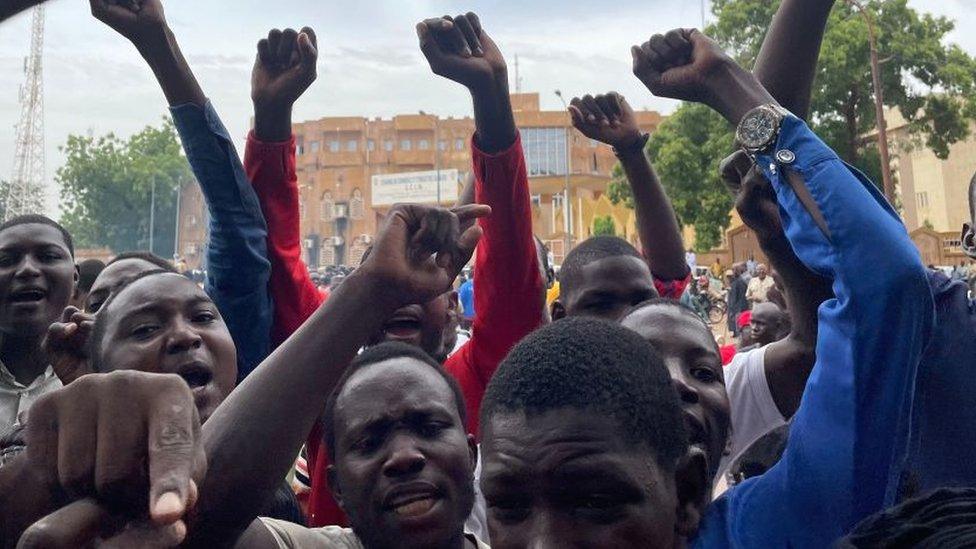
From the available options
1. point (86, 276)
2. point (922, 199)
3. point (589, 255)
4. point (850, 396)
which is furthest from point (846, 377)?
point (922, 199)

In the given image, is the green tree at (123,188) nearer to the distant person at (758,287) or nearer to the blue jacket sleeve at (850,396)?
the distant person at (758,287)

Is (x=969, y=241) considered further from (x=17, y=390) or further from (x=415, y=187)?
(x=415, y=187)

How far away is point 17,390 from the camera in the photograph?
11.9 feet

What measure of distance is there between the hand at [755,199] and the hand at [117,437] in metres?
1.25

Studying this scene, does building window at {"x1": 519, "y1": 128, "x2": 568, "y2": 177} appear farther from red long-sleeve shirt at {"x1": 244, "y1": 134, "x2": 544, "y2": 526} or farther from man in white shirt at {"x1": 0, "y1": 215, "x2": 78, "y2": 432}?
red long-sleeve shirt at {"x1": 244, "y1": 134, "x2": 544, "y2": 526}

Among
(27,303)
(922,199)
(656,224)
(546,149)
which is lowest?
(27,303)

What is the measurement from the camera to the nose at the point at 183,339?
7.61 ft

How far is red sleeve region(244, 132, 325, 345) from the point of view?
3.13 m

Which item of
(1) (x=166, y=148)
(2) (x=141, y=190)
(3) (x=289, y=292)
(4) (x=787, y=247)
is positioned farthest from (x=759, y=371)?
(1) (x=166, y=148)

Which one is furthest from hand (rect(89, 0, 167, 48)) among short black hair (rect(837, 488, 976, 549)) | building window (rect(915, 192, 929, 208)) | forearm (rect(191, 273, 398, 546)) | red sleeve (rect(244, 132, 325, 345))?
building window (rect(915, 192, 929, 208))

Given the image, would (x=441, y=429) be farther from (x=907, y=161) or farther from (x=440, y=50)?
(x=907, y=161)

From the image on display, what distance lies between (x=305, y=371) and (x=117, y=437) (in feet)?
1.84

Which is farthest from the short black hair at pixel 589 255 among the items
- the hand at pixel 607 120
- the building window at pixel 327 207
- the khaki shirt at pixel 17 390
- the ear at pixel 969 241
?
the building window at pixel 327 207

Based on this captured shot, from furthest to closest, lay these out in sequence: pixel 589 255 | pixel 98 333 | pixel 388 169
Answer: pixel 388 169 → pixel 589 255 → pixel 98 333
